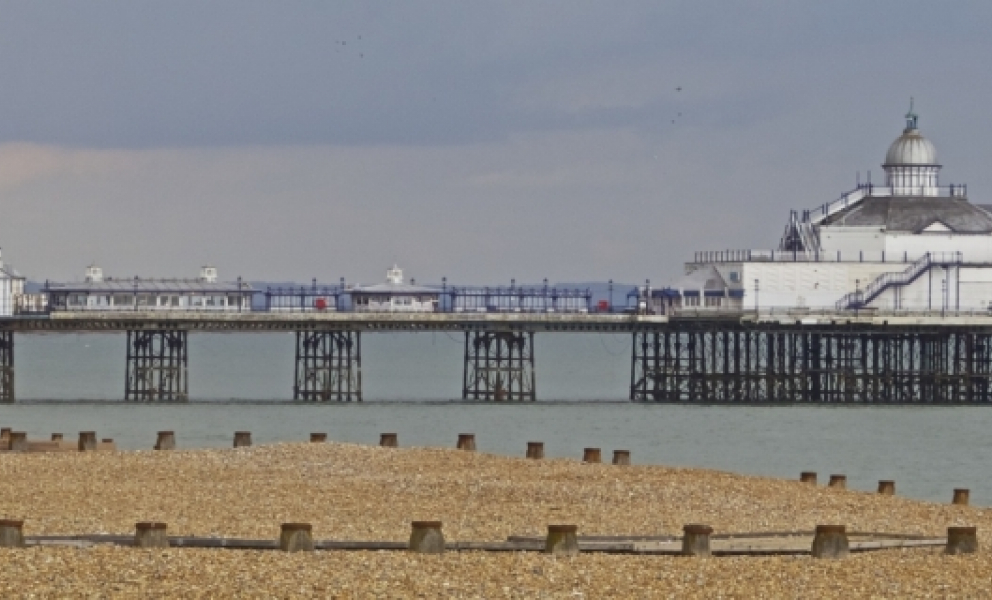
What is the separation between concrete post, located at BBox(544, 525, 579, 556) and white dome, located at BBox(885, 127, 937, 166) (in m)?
79.7

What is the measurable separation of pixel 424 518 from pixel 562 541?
464 centimetres

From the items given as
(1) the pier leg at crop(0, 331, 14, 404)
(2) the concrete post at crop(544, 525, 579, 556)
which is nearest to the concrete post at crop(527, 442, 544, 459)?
(2) the concrete post at crop(544, 525, 579, 556)

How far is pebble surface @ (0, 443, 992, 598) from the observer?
24.1 m

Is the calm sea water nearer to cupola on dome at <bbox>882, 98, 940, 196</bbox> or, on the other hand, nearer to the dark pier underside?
the dark pier underside

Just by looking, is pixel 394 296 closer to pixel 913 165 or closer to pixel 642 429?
pixel 913 165

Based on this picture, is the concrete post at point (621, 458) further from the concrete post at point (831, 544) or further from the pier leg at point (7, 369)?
the pier leg at point (7, 369)

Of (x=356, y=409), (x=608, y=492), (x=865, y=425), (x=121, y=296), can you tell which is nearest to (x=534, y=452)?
(x=608, y=492)

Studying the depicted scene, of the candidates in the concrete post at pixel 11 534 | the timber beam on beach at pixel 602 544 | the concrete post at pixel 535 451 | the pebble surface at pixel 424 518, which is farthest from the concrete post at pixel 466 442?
the concrete post at pixel 11 534

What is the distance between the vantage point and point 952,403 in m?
84.1

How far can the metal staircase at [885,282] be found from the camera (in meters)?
93.9

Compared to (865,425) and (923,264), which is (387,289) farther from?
(865,425)

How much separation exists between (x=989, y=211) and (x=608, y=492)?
7333 cm

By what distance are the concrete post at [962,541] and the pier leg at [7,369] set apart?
58.6 meters

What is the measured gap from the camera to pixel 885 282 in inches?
3708
